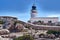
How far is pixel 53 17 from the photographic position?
8706 cm

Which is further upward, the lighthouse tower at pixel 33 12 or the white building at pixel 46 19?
the lighthouse tower at pixel 33 12

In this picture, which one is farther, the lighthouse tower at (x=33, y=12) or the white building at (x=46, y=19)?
the lighthouse tower at (x=33, y=12)

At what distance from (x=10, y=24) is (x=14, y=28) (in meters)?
1.23

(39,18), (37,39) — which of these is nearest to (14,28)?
(37,39)

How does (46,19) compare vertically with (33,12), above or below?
below

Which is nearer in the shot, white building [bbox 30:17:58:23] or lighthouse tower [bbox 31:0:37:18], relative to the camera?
white building [bbox 30:17:58:23]

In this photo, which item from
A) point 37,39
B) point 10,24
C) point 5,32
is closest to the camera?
point 37,39

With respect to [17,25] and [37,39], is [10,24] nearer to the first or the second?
[17,25]

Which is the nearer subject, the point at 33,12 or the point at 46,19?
the point at 46,19

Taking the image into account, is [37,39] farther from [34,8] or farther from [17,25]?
[34,8]

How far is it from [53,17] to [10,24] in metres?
34.5

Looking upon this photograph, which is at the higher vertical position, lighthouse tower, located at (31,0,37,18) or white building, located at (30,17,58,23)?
lighthouse tower, located at (31,0,37,18)

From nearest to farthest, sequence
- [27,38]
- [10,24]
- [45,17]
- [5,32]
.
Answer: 1. [27,38]
2. [5,32]
3. [10,24]
4. [45,17]

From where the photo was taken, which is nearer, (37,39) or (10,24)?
(37,39)
